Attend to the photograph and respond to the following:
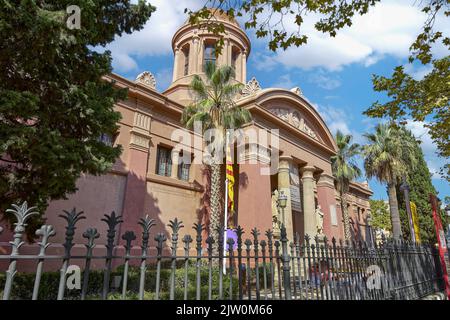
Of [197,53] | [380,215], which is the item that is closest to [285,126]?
[197,53]

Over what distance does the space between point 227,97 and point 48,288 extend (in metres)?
10.1

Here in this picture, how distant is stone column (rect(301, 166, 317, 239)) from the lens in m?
18.2

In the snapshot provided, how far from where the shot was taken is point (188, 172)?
16.9 m

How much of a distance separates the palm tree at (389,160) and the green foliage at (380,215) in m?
15.1

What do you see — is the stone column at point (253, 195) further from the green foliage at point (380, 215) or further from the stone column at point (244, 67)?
the green foliage at point (380, 215)

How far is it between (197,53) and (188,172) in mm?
11335

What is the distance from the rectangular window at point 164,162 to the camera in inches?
612

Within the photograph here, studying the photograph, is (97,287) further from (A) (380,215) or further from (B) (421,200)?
(A) (380,215)

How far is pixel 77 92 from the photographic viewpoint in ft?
21.9

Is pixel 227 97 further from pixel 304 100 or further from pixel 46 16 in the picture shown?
pixel 46 16

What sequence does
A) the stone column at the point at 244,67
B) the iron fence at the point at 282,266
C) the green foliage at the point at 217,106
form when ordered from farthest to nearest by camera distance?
the stone column at the point at 244,67, the green foliage at the point at 217,106, the iron fence at the point at 282,266

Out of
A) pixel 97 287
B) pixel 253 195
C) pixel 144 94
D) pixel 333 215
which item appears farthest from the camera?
pixel 333 215

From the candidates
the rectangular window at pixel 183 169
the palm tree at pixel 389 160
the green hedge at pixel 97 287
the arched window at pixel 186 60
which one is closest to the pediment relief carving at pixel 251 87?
the rectangular window at pixel 183 169
